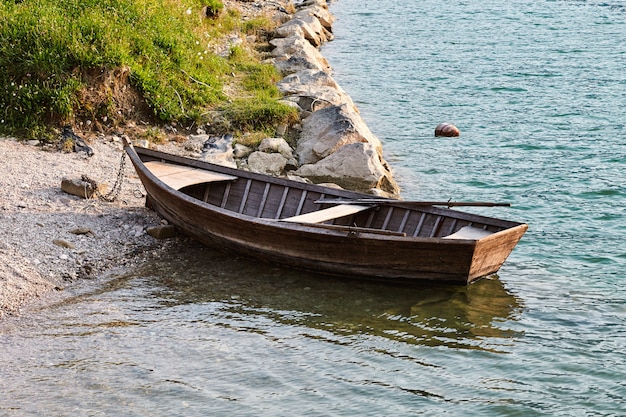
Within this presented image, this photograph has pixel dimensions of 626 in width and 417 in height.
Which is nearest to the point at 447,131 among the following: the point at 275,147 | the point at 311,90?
the point at 311,90

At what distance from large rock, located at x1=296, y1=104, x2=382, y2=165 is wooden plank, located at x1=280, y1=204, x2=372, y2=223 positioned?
12.2 ft

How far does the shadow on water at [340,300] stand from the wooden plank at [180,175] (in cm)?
132

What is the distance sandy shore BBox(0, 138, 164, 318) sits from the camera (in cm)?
1004

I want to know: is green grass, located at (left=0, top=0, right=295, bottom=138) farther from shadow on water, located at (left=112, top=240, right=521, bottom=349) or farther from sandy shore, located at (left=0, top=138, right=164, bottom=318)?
shadow on water, located at (left=112, top=240, right=521, bottom=349)

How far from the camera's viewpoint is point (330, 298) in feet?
33.0

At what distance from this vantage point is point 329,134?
49.4 feet

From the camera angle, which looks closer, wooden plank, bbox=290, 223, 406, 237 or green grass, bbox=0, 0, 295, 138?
wooden plank, bbox=290, 223, 406, 237

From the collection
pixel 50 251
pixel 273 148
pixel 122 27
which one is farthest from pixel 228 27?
pixel 50 251

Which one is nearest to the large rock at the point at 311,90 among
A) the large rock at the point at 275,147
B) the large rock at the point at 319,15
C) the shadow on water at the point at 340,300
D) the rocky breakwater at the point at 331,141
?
the rocky breakwater at the point at 331,141

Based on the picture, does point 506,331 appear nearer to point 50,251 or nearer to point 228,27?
point 50,251

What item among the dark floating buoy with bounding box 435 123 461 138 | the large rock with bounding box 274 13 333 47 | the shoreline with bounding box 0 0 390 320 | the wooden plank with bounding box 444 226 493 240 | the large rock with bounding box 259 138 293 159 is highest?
the large rock with bounding box 274 13 333 47

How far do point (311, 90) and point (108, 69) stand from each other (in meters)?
5.04

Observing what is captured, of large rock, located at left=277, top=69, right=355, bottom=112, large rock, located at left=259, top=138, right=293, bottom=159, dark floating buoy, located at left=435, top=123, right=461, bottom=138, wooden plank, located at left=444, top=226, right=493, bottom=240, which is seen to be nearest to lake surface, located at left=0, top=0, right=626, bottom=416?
wooden plank, located at left=444, top=226, right=493, bottom=240

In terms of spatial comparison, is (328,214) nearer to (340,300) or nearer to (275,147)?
(340,300)
